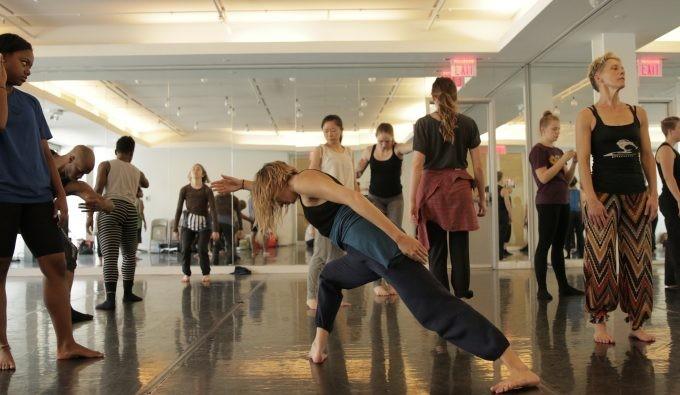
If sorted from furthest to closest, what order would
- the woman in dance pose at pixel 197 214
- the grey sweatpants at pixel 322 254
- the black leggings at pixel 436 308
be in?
the woman in dance pose at pixel 197 214 < the grey sweatpants at pixel 322 254 < the black leggings at pixel 436 308

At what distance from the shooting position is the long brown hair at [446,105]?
360 cm

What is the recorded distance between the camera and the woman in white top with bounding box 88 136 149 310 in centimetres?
520

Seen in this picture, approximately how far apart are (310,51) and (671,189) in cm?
524

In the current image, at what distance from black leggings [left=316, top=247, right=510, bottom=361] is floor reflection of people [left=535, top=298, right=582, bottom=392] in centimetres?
42

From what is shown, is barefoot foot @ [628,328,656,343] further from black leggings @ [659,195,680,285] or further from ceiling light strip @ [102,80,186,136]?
ceiling light strip @ [102,80,186,136]

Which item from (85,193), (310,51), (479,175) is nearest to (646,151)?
(479,175)

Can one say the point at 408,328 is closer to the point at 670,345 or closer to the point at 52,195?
the point at 670,345

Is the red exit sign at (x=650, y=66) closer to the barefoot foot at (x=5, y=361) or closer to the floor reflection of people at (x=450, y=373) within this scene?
the floor reflection of people at (x=450, y=373)

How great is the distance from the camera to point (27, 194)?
2855mm

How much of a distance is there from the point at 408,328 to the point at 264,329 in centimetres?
97

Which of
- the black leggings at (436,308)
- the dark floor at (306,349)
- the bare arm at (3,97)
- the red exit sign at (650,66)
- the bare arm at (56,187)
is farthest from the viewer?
the red exit sign at (650,66)

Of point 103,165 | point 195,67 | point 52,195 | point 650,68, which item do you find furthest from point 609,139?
point 195,67

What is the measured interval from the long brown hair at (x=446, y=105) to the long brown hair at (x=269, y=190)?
4.25ft

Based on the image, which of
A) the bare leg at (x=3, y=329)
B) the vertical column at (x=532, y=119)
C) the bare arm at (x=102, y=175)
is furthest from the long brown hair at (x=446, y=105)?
the vertical column at (x=532, y=119)
